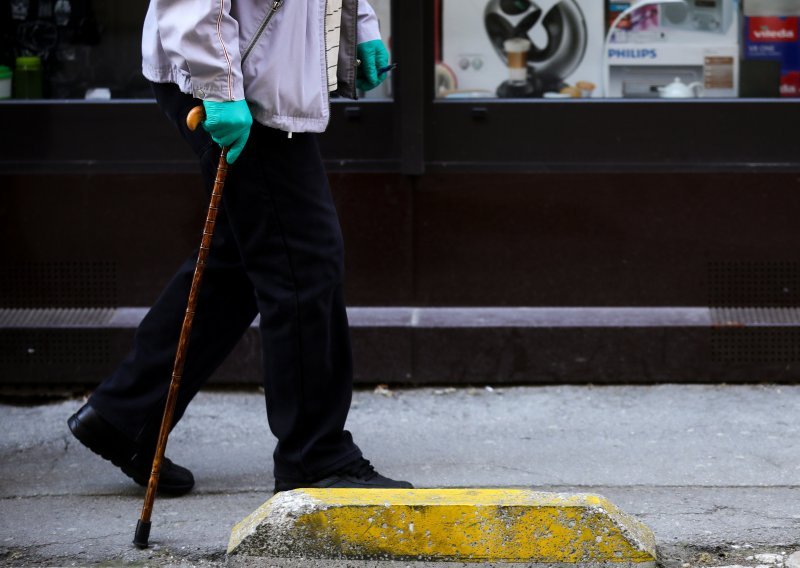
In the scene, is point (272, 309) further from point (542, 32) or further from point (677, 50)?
point (677, 50)

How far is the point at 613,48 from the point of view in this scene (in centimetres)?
493

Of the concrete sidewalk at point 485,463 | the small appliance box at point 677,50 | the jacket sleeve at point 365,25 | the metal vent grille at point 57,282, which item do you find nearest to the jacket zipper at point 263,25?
the jacket sleeve at point 365,25

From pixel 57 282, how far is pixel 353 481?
70.6 inches

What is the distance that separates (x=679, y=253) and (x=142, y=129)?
6.71 ft

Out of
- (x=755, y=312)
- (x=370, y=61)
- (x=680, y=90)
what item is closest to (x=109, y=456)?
(x=370, y=61)

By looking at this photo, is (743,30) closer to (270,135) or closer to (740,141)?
(740,141)

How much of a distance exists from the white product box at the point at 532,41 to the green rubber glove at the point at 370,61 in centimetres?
118

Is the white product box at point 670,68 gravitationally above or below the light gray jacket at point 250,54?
below

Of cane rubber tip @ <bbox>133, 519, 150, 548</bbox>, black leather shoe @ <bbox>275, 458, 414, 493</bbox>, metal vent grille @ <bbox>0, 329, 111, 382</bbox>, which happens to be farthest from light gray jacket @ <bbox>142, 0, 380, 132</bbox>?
metal vent grille @ <bbox>0, 329, 111, 382</bbox>

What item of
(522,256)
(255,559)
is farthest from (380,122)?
(255,559)

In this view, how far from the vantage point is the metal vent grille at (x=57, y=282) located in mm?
4801

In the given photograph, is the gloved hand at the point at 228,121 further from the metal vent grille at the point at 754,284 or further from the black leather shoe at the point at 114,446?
the metal vent grille at the point at 754,284

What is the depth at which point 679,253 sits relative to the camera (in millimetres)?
4777

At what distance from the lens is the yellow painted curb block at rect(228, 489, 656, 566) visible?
9.91ft
